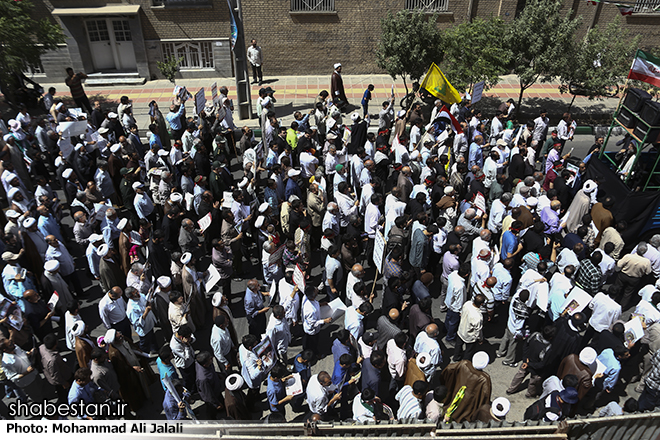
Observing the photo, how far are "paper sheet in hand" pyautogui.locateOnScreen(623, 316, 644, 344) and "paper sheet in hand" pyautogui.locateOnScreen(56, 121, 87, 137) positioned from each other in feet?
41.0

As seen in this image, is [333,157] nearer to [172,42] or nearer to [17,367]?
[17,367]

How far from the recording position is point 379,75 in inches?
891

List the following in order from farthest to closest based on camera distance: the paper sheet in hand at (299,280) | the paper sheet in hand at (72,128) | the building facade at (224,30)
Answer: the building facade at (224,30), the paper sheet in hand at (72,128), the paper sheet in hand at (299,280)

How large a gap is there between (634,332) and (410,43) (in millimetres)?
12440

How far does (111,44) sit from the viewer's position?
21.4 m

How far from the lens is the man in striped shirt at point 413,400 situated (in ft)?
20.1

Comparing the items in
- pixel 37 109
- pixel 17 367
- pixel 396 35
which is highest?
pixel 396 35

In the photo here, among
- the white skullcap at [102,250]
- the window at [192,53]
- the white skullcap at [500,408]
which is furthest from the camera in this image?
the window at [192,53]

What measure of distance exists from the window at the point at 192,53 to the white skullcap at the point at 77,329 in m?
16.8

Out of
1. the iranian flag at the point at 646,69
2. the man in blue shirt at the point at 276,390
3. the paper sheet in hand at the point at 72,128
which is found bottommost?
the man in blue shirt at the point at 276,390

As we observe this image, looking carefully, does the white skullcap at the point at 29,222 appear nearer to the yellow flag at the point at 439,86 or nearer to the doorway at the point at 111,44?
the yellow flag at the point at 439,86

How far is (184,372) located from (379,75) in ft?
60.4

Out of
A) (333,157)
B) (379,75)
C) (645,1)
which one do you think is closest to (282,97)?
(379,75)

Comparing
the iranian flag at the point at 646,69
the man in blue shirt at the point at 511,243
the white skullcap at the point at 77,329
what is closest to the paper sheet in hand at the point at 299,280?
the white skullcap at the point at 77,329
